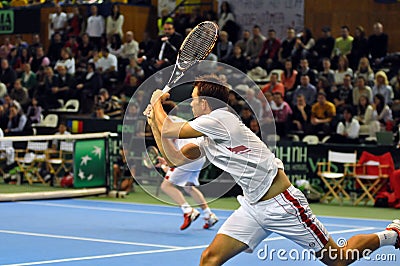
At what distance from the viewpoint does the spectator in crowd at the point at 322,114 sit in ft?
66.9

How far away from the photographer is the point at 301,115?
68.7 ft

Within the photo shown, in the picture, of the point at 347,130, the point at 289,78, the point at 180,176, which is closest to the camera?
the point at 180,176

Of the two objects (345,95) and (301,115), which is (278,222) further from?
(345,95)

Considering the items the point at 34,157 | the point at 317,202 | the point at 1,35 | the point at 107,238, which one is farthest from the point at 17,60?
the point at 107,238

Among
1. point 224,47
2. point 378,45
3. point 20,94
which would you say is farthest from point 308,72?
point 20,94

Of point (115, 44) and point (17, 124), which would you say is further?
point (115, 44)

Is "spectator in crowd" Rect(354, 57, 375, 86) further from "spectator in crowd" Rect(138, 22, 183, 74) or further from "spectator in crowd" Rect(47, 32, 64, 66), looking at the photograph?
"spectator in crowd" Rect(47, 32, 64, 66)

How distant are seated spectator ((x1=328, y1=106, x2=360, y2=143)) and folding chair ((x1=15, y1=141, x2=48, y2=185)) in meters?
6.77

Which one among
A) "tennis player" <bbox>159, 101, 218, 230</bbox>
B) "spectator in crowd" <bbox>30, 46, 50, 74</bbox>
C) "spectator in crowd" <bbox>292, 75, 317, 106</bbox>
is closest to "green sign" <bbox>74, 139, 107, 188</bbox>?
"spectator in crowd" <bbox>292, 75, 317, 106</bbox>

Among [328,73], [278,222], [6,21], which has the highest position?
[278,222]

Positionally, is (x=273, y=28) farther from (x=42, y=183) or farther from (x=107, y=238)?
(x=107, y=238)

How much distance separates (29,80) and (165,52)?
588cm

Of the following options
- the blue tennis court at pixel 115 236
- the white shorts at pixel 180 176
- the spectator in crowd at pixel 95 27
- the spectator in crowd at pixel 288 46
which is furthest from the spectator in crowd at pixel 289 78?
the white shorts at pixel 180 176

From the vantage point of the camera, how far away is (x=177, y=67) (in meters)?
7.96
